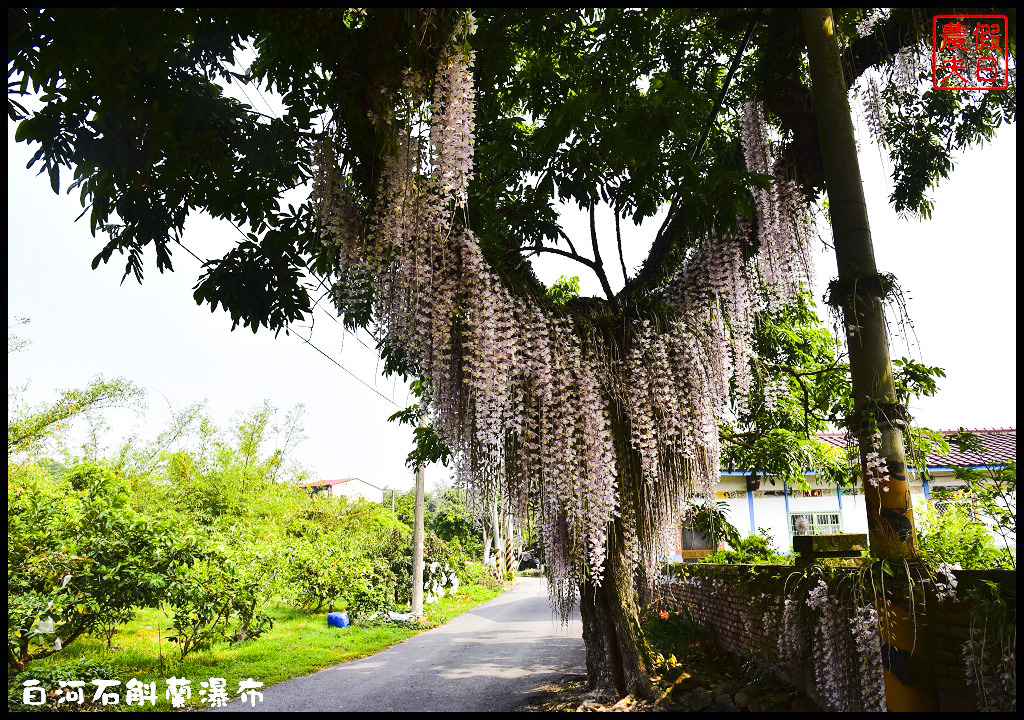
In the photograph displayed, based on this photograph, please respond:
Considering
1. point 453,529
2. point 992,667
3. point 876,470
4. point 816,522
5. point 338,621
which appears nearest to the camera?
point 992,667

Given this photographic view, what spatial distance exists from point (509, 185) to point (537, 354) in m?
2.16

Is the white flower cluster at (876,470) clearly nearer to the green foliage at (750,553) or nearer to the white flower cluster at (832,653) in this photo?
the white flower cluster at (832,653)

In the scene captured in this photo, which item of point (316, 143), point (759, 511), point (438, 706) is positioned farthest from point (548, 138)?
point (759, 511)

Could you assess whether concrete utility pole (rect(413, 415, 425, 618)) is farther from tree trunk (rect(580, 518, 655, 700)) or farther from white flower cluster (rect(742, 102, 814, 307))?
white flower cluster (rect(742, 102, 814, 307))

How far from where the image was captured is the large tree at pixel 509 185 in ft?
10.8

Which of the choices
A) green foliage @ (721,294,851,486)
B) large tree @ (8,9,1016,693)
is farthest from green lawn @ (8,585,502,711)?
green foliage @ (721,294,851,486)

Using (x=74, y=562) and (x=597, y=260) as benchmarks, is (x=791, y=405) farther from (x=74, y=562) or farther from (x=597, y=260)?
(x=74, y=562)

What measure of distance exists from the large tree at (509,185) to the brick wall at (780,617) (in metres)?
1.01

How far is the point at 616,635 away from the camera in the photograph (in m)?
4.81

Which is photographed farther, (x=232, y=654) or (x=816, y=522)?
(x=816, y=522)

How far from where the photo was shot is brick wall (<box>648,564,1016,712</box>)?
108 inches

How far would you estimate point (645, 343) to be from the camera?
4.31 m

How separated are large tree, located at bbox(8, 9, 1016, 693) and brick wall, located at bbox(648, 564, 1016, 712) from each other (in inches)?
39.9

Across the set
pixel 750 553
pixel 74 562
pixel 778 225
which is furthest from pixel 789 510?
pixel 74 562
